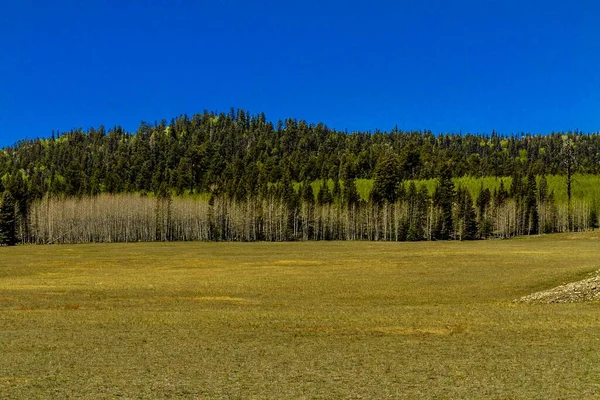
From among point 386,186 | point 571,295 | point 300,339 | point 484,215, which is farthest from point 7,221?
point 571,295

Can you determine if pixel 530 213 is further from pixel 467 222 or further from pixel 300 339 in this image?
pixel 300 339

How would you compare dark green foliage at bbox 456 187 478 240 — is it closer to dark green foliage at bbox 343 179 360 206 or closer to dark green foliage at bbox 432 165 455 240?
dark green foliage at bbox 432 165 455 240

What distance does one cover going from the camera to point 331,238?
578ft

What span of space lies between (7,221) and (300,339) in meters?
160

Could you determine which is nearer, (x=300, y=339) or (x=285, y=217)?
(x=300, y=339)

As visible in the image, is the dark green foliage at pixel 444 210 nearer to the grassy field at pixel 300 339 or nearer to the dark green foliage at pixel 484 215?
the dark green foliage at pixel 484 215

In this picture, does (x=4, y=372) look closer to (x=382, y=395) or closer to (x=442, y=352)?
(x=382, y=395)

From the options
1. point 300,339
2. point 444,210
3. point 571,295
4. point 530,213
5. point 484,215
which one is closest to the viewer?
point 300,339

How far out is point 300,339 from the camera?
81.0 ft

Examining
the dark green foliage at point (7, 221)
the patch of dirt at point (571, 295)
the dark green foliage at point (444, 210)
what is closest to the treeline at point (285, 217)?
the dark green foliage at point (444, 210)

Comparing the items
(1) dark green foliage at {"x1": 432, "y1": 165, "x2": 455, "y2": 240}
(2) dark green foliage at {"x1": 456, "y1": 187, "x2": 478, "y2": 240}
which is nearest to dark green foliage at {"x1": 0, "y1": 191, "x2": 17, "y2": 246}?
(1) dark green foliage at {"x1": 432, "y1": 165, "x2": 455, "y2": 240}

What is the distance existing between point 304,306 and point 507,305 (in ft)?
43.5

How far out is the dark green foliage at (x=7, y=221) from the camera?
515ft

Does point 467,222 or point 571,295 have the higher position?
point 467,222
